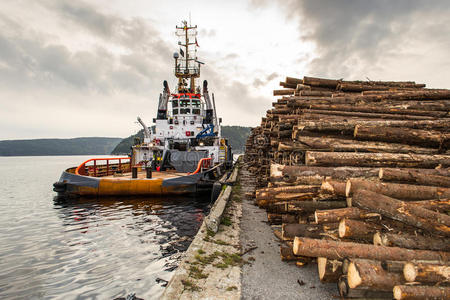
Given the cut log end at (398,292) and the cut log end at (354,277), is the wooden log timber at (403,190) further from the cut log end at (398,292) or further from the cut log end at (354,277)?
the cut log end at (398,292)

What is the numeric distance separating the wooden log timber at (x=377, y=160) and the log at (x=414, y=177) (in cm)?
70

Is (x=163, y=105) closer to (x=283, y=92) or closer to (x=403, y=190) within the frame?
(x=283, y=92)

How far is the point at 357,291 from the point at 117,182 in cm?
1193

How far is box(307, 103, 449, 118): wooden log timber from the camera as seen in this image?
247 inches

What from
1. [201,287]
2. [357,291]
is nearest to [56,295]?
[201,287]

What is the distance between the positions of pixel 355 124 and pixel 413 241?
9.08 feet

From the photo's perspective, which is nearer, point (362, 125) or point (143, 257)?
point (362, 125)

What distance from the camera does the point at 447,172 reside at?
149 inches

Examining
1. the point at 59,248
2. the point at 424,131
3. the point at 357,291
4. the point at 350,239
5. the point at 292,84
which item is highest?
the point at 292,84

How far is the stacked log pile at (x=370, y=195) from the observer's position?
2660 millimetres

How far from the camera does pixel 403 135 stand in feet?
15.5

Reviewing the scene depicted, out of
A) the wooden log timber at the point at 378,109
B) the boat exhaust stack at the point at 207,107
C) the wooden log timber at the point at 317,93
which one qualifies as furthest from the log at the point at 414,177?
the boat exhaust stack at the point at 207,107

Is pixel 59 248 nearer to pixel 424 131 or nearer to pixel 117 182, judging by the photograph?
pixel 117 182

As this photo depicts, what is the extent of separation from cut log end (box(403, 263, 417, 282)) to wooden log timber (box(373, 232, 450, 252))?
1.58 ft
